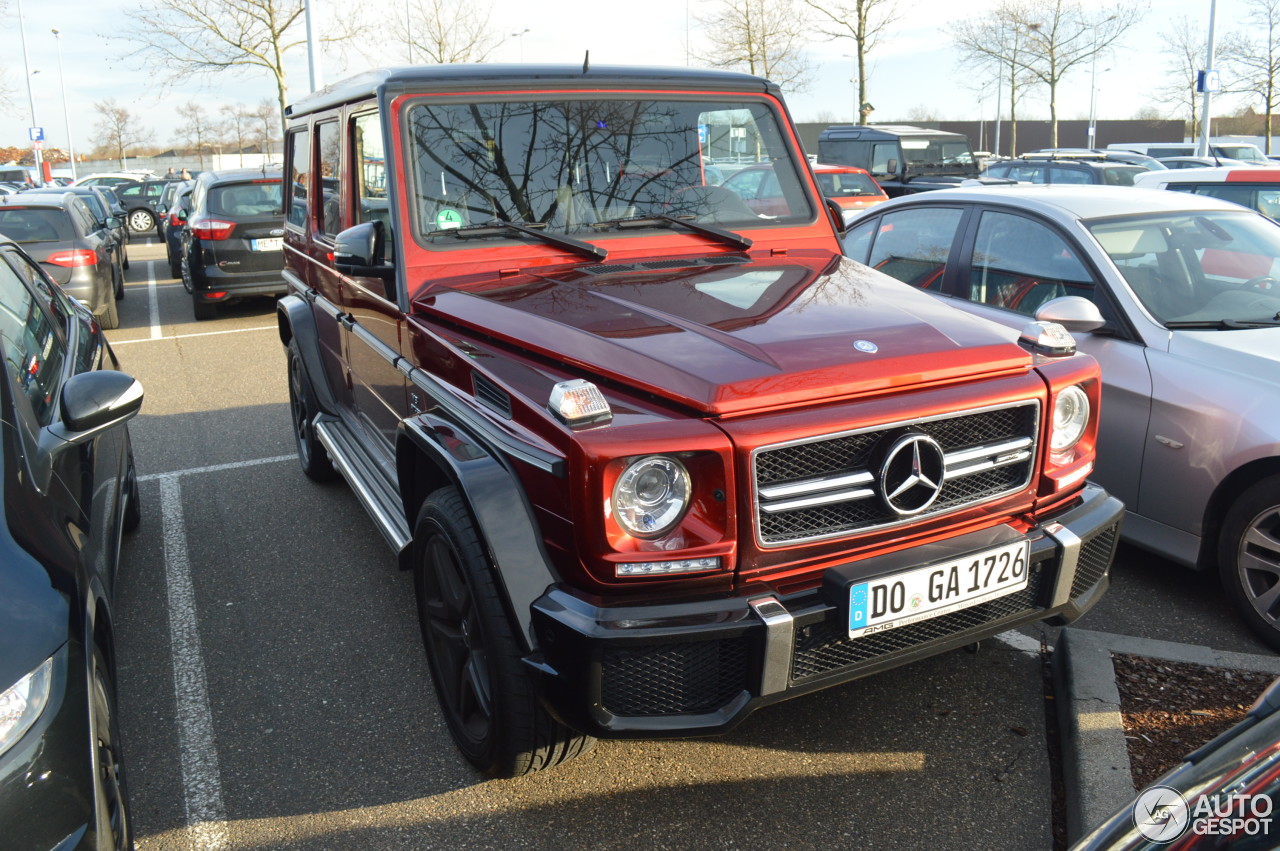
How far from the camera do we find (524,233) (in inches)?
138

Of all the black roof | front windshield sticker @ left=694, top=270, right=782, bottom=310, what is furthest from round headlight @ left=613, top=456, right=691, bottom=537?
the black roof

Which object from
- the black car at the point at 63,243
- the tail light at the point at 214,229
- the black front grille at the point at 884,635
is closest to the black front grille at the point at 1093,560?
the black front grille at the point at 884,635

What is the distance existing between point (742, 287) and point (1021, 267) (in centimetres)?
216

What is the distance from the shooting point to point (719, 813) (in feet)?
9.20

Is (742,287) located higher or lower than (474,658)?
higher

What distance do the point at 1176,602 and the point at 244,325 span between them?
35.6 feet

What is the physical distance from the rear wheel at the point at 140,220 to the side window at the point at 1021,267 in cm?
3086

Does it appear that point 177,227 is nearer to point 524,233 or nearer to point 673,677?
point 524,233

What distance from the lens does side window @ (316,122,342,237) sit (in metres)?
4.29

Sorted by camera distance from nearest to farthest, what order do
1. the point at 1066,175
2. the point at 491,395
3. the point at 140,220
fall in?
the point at 491,395
the point at 1066,175
the point at 140,220

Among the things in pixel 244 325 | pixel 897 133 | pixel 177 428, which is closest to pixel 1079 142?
pixel 897 133

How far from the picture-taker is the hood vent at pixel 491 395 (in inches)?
106

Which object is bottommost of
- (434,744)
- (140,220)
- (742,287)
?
(434,744)

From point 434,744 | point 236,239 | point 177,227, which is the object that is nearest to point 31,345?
point 434,744
